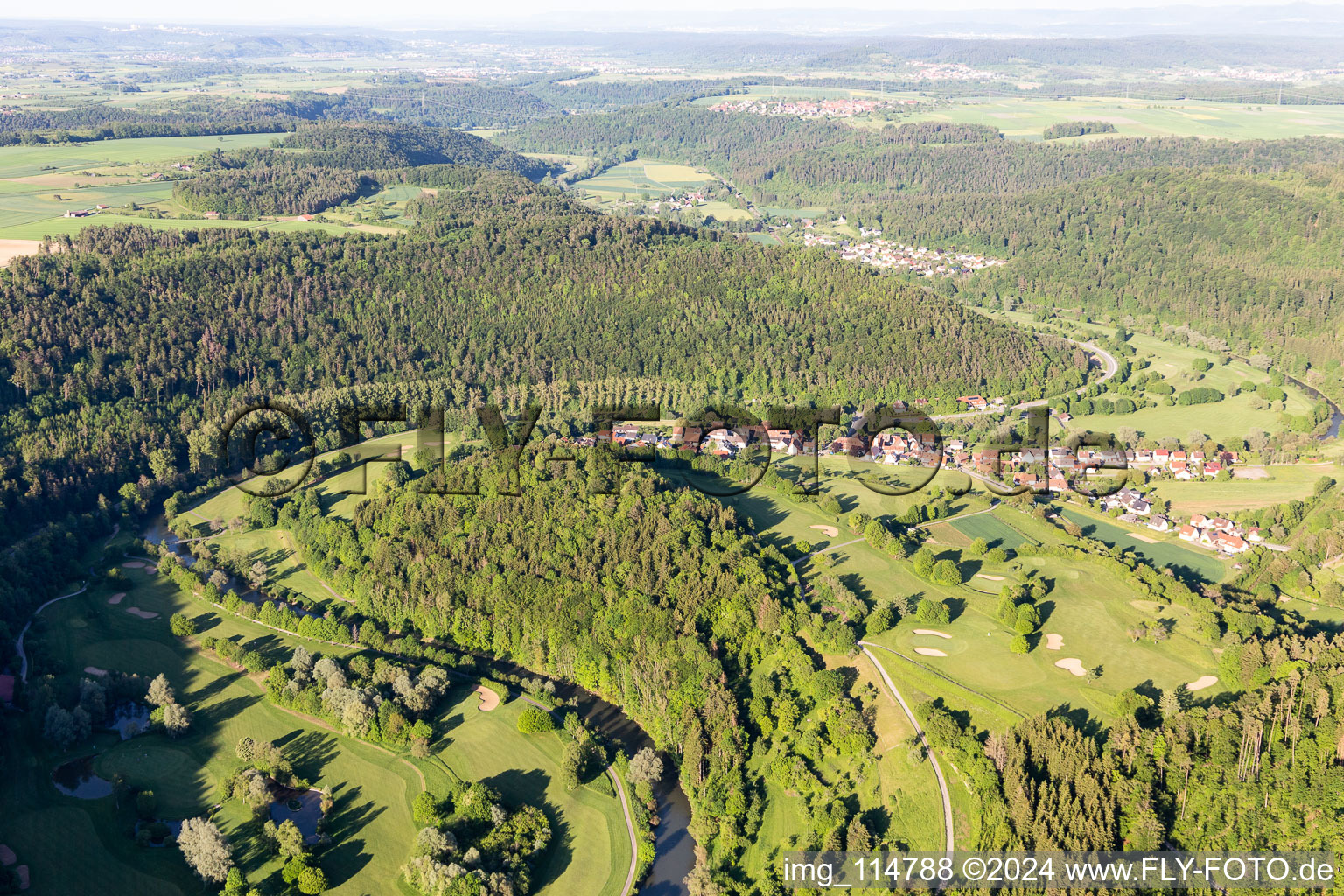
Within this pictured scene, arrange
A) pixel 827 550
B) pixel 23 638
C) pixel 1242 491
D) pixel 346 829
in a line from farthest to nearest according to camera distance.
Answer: pixel 1242 491
pixel 827 550
pixel 23 638
pixel 346 829

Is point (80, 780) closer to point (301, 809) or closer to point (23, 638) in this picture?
point (301, 809)

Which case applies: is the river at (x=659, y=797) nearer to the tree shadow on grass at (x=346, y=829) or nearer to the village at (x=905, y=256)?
the tree shadow on grass at (x=346, y=829)

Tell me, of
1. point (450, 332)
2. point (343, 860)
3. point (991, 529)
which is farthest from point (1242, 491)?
point (450, 332)

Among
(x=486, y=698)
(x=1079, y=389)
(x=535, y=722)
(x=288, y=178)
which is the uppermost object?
(x=288, y=178)

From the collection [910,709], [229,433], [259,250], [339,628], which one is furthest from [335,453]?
[910,709]

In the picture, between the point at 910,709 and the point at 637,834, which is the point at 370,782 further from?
the point at 910,709

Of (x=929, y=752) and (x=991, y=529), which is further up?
(x=991, y=529)

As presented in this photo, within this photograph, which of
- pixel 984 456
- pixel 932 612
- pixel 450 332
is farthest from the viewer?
pixel 450 332
